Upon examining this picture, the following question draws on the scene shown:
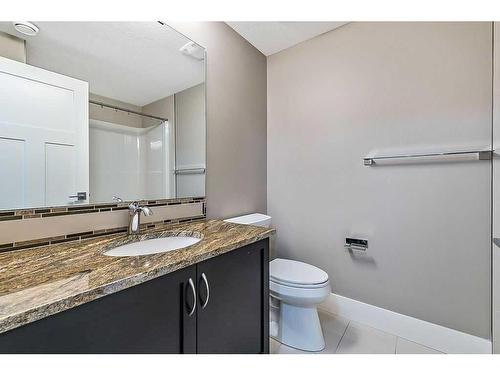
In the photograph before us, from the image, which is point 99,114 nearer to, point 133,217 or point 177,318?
point 133,217

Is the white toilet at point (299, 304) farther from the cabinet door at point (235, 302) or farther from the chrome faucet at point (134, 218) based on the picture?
the chrome faucet at point (134, 218)

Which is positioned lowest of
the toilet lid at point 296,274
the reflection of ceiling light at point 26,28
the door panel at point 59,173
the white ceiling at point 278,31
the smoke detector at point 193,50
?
the toilet lid at point 296,274

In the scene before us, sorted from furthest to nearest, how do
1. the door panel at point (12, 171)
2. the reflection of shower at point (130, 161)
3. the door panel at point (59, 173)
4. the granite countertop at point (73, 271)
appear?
the reflection of shower at point (130, 161)
the door panel at point (59, 173)
the door panel at point (12, 171)
the granite countertop at point (73, 271)

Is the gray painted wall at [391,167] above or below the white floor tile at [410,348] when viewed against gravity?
above

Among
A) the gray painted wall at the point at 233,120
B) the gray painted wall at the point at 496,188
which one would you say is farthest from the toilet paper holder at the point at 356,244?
the gray painted wall at the point at 233,120

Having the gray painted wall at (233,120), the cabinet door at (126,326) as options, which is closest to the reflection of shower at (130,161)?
the gray painted wall at (233,120)

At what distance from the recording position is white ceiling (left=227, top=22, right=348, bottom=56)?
1781mm

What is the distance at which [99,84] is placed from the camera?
1123mm

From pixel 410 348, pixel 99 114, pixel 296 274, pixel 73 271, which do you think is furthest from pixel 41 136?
pixel 410 348

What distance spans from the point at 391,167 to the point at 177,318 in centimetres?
156

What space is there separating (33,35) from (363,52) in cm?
187

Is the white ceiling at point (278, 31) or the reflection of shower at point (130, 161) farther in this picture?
the white ceiling at point (278, 31)

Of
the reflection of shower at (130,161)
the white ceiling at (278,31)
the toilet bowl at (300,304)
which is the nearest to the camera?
the reflection of shower at (130,161)

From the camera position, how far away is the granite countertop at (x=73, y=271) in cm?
50
